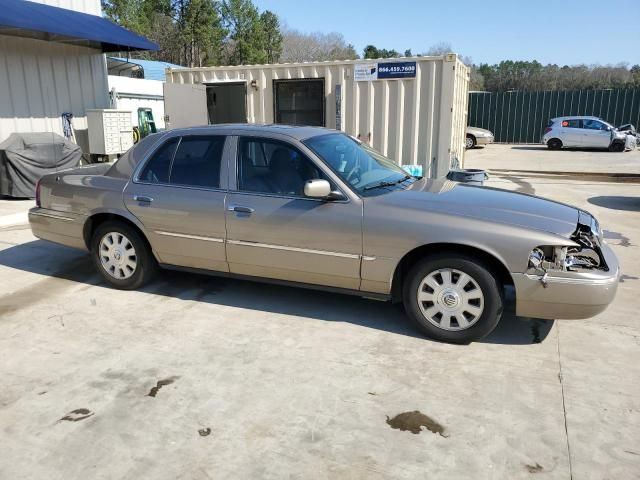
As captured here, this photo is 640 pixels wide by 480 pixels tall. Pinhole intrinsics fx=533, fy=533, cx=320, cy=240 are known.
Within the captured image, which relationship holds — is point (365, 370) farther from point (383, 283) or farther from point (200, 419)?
point (200, 419)

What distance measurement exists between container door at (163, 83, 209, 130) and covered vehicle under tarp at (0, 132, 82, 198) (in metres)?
2.25

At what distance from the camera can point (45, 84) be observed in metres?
11.2

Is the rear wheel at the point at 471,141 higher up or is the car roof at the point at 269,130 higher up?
the car roof at the point at 269,130

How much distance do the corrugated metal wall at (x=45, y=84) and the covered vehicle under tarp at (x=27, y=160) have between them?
576 mm

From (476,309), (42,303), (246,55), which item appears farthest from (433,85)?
(246,55)

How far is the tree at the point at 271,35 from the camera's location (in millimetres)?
46781

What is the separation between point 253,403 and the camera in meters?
3.29

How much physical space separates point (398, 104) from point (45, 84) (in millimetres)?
7373

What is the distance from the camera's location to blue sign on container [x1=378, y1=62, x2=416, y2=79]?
31.9ft

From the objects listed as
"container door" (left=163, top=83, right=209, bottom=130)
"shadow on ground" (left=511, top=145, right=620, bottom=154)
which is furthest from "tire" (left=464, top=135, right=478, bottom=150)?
"container door" (left=163, top=83, right=209, bottom=130)

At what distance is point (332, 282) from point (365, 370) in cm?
91

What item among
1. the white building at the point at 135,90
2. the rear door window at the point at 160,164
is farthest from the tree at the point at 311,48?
the rear door window at the point at 160,164

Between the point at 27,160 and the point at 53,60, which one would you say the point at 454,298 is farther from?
the point at 53,60

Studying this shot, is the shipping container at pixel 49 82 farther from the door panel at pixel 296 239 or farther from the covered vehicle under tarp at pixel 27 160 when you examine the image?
the door panel at pixel 296 239
